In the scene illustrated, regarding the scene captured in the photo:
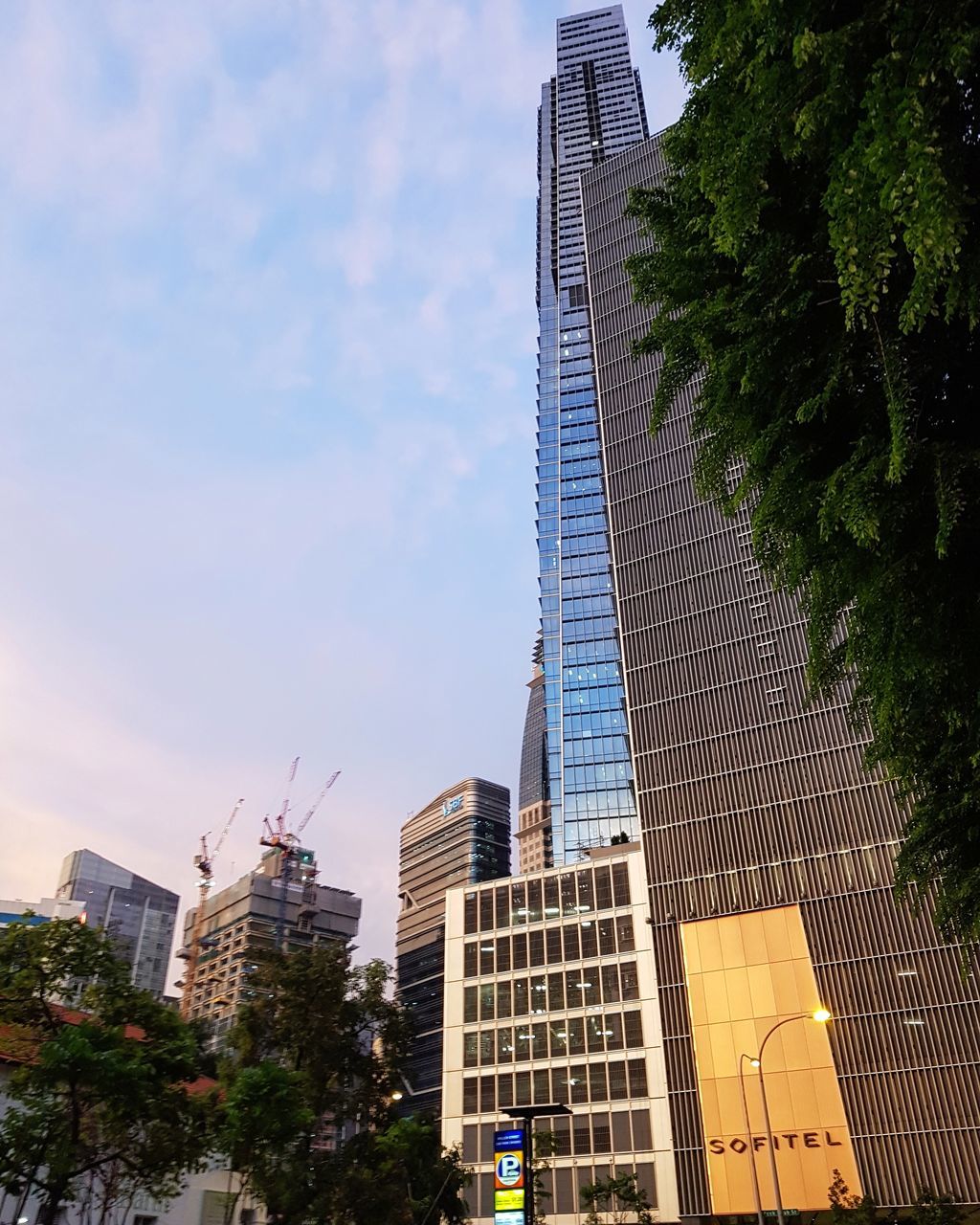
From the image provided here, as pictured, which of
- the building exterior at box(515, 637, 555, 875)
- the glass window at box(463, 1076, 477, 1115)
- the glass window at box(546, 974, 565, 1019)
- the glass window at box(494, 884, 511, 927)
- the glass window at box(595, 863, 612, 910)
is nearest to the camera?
the glass window at box(463, 1076, 477, 1115)

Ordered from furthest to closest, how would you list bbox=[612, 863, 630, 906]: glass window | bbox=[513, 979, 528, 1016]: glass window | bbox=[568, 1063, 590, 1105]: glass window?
bbox=[513, 979, 528, 1016]: glass window < bbox=[612, 863, 630, 906]: glass window < bbox=[568, 1063, 590, 1105]: glass window

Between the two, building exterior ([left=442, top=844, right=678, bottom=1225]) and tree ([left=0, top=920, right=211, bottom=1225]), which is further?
building exterior ([left=442, top=844, right=678, bottom=1225])

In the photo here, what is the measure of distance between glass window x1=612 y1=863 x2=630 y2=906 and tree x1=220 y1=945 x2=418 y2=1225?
27.1m

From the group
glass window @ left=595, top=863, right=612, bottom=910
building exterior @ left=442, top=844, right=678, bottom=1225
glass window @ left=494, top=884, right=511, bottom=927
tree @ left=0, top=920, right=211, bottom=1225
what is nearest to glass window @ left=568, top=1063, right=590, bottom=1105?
building exterior @ left=442, top=844, right=678, bottom=1225

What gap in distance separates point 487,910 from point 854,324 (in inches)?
2667

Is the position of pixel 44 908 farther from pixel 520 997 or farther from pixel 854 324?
pixel 854 324

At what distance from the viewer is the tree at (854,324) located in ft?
24.7

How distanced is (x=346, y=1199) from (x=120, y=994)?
11991 millimetres

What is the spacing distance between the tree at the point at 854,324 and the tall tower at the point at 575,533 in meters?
79.3

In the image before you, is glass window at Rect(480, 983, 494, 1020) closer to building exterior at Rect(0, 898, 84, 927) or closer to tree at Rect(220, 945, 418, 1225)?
tree at Rect(220, 945, 418, 1225)

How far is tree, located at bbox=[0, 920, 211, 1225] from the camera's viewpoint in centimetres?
2552

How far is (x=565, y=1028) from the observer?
6353cm

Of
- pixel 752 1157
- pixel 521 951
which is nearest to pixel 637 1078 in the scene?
pixel 521 951

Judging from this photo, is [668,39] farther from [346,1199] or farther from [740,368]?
[346,1199]
